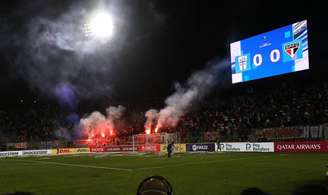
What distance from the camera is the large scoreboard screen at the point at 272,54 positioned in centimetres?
3997

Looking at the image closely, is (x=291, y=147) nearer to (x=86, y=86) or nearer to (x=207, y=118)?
(x=207, y=118)

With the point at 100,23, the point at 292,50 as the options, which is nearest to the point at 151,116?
the point at 100,23

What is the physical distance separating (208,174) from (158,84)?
50141mm

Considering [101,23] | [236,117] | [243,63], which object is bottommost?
[236,117]

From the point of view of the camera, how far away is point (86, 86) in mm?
80562

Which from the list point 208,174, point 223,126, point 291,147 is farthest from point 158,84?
point 208,174

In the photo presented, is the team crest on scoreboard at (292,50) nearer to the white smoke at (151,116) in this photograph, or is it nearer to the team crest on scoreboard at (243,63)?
the team crest on scoreboard at (243,63)

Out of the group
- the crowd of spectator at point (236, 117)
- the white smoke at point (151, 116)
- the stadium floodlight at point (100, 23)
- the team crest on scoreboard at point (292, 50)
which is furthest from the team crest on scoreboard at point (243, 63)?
the white smoke at point (151, 116)

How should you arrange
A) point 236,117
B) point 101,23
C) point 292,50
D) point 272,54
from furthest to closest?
point 236,117 < point 272,54 < point 101,23 < point 292,50

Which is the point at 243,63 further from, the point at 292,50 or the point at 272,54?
the point at 292,50

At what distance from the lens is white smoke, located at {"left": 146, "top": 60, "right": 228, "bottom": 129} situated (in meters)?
64.6

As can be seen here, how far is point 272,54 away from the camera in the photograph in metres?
43.0

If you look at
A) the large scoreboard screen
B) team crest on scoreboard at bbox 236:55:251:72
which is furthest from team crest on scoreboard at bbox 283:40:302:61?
team crest on scoreboard at bbox 236:55:251:72

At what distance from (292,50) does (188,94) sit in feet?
94.4
